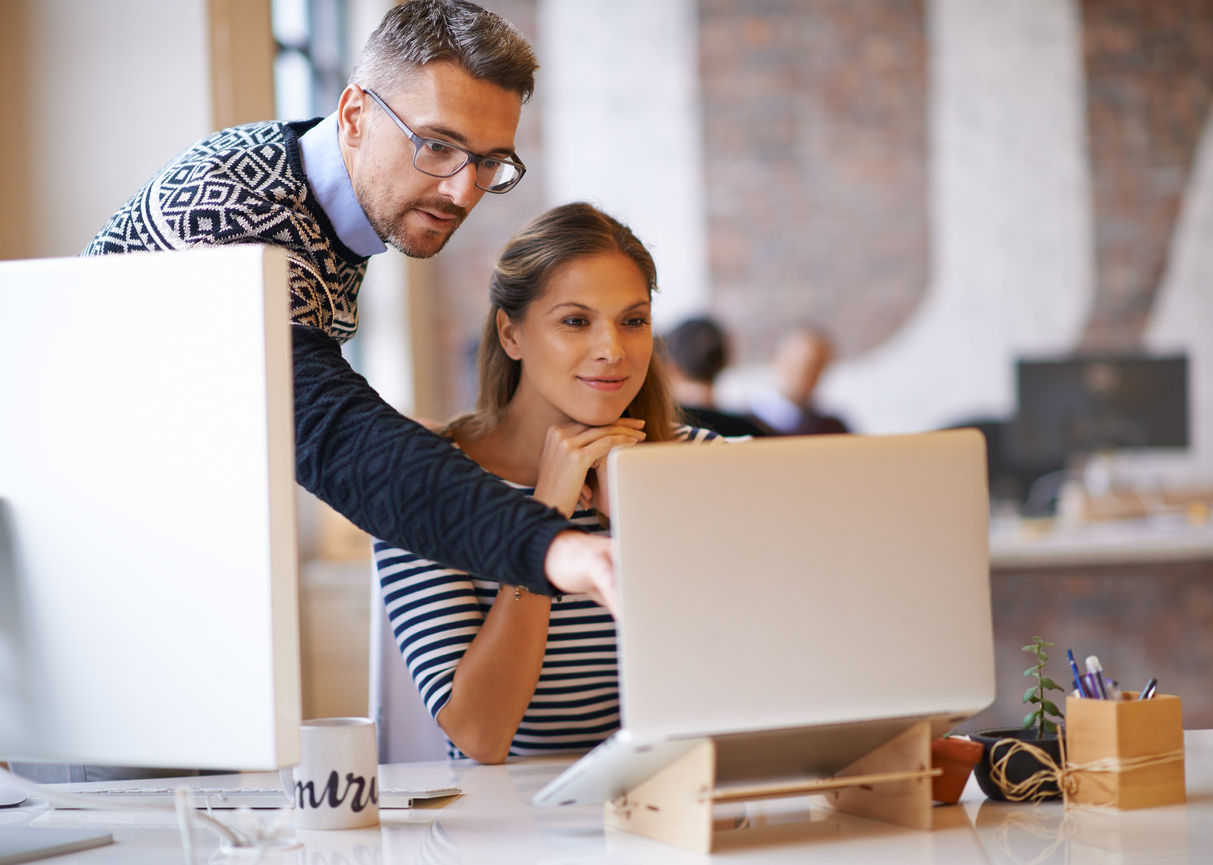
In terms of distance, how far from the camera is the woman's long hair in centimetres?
156

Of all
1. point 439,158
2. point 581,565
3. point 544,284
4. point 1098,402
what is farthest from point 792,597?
point 1098,402

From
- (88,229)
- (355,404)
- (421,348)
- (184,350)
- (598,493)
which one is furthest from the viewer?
(421,348)

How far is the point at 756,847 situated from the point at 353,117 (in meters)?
0.90

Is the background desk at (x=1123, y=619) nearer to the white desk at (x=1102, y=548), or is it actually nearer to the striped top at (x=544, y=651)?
the white desk at (x=1102, y=548)

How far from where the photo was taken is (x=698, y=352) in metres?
3.44

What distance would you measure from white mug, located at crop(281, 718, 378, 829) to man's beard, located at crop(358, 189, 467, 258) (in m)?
0.57

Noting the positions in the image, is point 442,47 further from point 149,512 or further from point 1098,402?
point 1098,402

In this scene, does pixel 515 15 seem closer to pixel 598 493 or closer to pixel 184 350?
pixel 598 493

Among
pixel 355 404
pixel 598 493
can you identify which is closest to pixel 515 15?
pixel 598 493

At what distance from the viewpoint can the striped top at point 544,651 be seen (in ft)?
4.47

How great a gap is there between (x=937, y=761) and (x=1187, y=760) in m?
0.32

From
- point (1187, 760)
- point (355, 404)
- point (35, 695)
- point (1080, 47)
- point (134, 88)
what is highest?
point (1080, 47)

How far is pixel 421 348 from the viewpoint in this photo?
5.20m

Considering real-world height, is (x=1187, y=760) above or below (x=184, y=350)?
below
